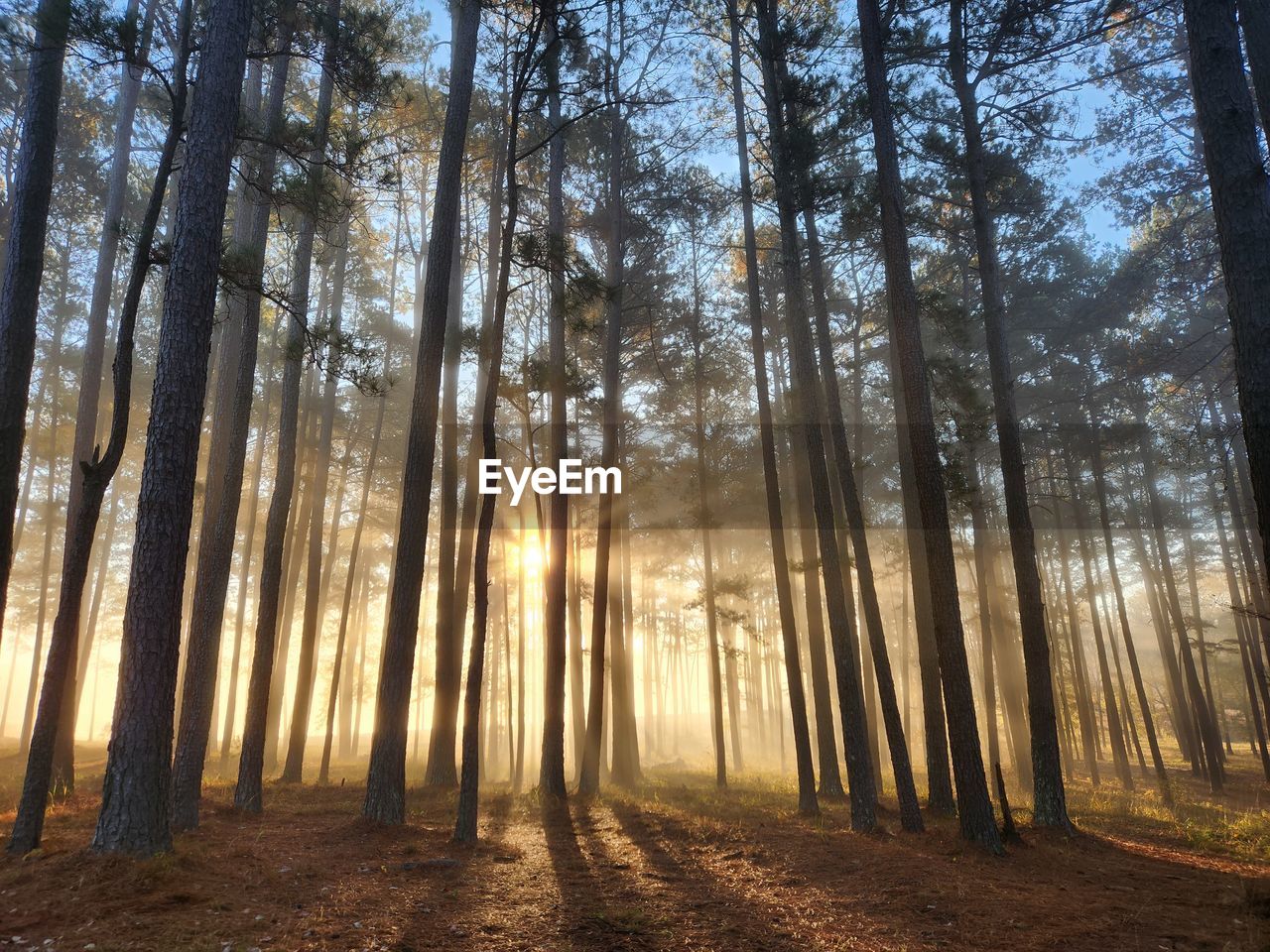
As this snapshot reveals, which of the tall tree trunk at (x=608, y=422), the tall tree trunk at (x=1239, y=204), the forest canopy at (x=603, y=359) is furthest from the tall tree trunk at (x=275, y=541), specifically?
the tall tree trunk at (x=1239, y=204)

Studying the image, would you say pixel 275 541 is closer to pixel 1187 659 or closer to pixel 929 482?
pixel 929 482

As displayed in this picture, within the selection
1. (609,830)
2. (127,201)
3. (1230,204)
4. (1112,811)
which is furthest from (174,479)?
(1112,811)

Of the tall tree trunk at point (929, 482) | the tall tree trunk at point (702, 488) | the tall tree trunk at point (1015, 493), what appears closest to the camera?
the tall tree trunk at point (929, 482)

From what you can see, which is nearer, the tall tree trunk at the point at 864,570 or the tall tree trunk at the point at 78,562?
the tall tree trunk at the point at 78,562

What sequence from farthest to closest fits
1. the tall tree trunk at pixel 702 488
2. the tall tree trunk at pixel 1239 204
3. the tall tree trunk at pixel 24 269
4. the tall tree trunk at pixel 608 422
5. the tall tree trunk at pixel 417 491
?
the tall tree trunk at pixel 702 488, the tall tree trunk at pixel 608 422, the tall tree trunk at pixel 417 491, the tall tree trunk at pixel 24 269, the tall tree trunk at pixel 1239 204

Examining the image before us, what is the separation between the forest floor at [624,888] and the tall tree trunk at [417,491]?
0.63 m

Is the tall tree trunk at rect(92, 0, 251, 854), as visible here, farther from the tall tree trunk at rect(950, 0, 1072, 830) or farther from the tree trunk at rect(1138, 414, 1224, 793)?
the tree trunk at rect(1138, 414, 1224, 793)

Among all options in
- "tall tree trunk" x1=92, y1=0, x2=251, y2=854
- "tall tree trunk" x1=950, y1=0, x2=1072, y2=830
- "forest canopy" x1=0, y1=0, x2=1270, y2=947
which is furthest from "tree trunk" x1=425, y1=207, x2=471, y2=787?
"tall tree trunk" x1=950, y1=0, x2=1072, y2=830

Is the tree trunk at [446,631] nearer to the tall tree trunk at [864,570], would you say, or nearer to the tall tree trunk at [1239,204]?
the tall tree trunk at [864,570]

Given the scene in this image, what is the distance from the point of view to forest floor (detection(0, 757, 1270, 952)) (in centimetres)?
488

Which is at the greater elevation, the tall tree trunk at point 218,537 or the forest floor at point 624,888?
the tall tree trunk at point 218,537

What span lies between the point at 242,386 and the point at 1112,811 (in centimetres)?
1684

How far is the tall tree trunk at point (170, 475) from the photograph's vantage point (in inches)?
232

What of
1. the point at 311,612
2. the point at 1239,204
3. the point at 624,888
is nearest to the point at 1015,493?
the point at 1239,204
